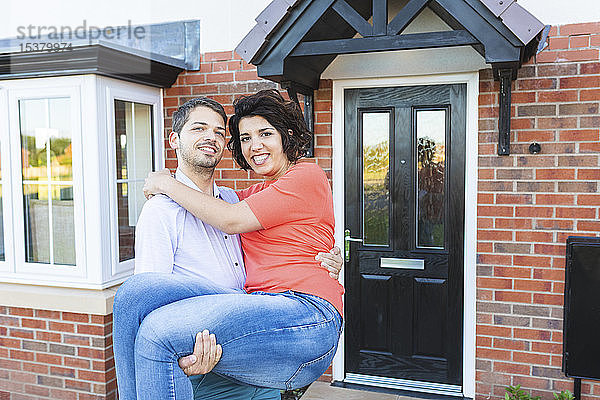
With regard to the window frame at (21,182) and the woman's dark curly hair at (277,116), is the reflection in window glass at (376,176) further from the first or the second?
the window frame at (21,182)

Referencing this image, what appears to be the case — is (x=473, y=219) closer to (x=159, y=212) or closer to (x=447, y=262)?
(x=447, y=262)

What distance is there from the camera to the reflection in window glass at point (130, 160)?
12.0ft

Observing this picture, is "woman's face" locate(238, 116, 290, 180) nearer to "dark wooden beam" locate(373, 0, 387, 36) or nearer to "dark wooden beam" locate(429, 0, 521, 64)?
"dark wooden beam" locate(373, 0, 387, 36)

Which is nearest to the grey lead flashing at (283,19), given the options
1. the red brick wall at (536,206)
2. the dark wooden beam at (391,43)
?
the dark wooden beam at (391,43)

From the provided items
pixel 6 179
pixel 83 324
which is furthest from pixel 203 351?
pixel 6 179

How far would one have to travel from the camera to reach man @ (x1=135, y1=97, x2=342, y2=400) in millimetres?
1709

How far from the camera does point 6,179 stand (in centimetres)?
366

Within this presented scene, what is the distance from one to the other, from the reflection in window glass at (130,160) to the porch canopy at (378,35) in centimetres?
124

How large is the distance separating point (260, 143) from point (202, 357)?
78cm

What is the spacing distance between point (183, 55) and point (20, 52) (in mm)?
1134

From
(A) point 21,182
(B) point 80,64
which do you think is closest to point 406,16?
(B) point 80,64

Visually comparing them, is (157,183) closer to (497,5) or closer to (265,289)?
(265,289)

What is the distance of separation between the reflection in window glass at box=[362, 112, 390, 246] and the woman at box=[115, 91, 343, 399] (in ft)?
5.90

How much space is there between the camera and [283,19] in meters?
2.81
